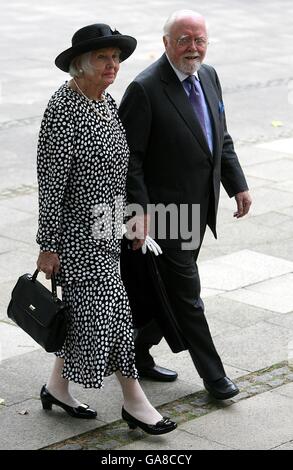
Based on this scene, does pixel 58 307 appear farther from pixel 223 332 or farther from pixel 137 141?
pixel 223 332

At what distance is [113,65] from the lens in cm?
508

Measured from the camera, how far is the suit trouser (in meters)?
5.53

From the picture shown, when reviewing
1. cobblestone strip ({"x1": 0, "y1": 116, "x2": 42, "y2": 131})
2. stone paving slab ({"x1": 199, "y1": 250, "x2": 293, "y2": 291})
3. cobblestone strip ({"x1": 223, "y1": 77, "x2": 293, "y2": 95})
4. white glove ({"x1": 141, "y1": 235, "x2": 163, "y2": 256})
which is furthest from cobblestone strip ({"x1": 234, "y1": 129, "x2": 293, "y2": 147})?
white glove ({"x1": 141, "y1": 235, "x2": 163, "y2": 256})

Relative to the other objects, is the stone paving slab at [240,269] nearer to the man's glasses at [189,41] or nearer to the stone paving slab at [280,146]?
the man's glasses at [189,41]

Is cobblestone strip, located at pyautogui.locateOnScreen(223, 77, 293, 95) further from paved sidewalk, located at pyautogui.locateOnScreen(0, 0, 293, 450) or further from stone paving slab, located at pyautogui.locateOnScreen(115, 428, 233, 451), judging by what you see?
stone paving slab, located at pyautogui.locateOnScreen(115, 428, 233, 451)

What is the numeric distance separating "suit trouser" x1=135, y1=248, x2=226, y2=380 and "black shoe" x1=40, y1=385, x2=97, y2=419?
A: 0.61 m

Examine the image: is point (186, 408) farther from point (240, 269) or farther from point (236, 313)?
point (240, 269)

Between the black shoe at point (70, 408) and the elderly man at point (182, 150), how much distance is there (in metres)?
0.61

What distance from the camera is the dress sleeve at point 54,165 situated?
16.3 feet

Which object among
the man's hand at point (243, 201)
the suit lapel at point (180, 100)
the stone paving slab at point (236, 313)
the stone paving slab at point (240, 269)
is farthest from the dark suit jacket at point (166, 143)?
the stone paving slab at point (240, 269)

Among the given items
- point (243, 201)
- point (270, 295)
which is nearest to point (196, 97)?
point (243, 201)

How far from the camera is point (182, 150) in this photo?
5.41m

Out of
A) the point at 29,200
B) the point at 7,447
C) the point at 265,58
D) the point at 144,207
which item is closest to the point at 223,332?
the point at 144,207

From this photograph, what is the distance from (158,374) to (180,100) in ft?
4.82
